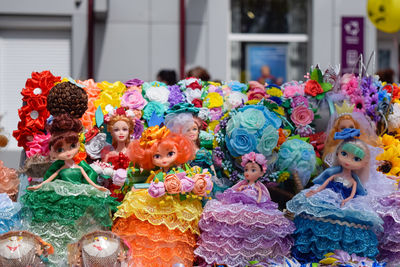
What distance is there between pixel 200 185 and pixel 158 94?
104 centimetres

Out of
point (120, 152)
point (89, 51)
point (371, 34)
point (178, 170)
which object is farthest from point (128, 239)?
point (371, 34)

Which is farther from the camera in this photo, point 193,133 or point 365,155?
point 193,133

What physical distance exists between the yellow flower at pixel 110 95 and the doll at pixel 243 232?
1159 mm

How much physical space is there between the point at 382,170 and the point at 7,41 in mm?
5860

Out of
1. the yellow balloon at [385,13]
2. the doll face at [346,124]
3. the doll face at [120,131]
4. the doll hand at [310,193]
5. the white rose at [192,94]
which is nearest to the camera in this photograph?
the doll hand at [310,193]

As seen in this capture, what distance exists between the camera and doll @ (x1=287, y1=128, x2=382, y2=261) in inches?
118

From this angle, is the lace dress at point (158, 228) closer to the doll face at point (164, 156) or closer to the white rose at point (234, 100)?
the doll face at point (164, 156)

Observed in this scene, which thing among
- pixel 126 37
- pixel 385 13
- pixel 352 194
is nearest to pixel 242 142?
pixel 352 194

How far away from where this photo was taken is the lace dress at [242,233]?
3.03m

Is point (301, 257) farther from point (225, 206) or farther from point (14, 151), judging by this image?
point (14, 151)

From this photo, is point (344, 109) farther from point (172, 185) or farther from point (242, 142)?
point (172, 185)

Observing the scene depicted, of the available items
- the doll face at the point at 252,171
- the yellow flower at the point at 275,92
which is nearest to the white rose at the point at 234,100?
the yellow flower at the point at 275,92

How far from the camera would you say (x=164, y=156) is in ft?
10.7

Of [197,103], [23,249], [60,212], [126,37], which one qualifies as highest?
[126,37]
